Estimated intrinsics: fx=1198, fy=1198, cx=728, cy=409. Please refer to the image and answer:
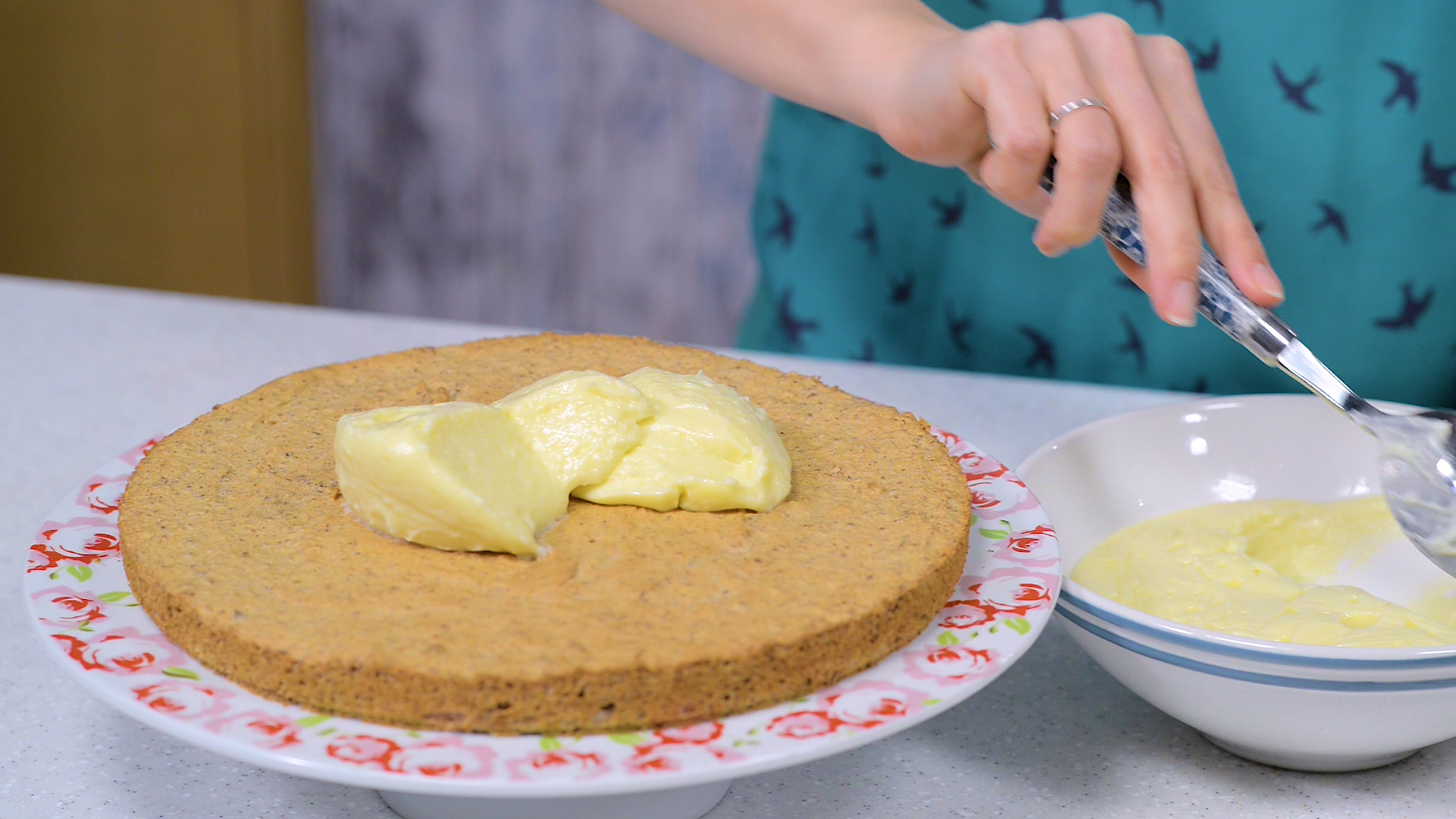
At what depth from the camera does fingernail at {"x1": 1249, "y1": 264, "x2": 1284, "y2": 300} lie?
84 cm

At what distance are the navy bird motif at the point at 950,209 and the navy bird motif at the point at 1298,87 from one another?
393 mm

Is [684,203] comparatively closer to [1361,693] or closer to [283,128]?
[283,128]

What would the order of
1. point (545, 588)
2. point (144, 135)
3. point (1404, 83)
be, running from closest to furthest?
point (545, 588) < point (1404, 83) < point (144, 135)

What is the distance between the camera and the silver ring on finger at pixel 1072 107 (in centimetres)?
83

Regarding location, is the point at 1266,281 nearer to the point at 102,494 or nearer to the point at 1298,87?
the point at 1298,87

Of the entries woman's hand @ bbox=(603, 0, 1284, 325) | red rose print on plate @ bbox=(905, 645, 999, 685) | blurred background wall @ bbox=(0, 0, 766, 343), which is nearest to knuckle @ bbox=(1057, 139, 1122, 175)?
woman's hand @ bbox=(603, 0, 1284, 325)

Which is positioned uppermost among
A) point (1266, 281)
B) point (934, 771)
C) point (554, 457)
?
point (1266, 281)

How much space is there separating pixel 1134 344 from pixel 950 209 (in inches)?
11.7

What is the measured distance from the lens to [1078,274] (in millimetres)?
1527

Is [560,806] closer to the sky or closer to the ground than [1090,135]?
closer to the ground

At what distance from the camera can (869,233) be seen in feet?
5.49

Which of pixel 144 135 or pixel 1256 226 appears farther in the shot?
pixel 144 135

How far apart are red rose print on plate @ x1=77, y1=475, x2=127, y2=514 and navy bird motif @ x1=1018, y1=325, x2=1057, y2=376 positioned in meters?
1.13

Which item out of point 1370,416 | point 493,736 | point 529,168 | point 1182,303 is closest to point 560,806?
point 493,736
